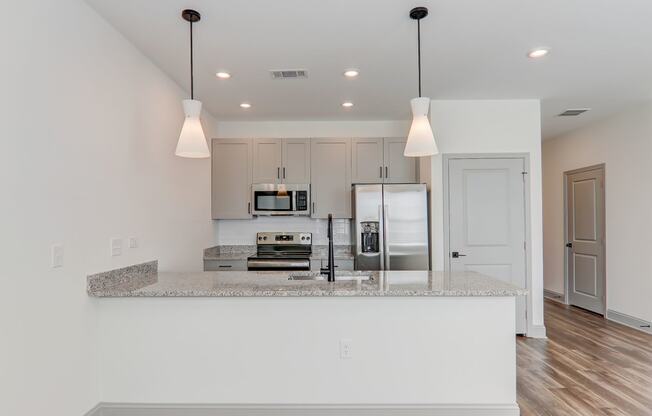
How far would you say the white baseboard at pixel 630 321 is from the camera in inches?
161

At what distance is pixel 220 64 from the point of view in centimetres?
301

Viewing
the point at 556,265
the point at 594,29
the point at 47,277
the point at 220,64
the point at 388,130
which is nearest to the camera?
the point at 47,277

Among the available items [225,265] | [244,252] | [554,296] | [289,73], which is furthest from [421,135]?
[554,296]

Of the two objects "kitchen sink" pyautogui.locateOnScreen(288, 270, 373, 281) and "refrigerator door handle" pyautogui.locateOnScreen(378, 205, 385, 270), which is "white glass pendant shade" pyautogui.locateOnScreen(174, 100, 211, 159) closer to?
"kitchen sink" pyautogui.locateOnScreen(288, 270, 373, 281)

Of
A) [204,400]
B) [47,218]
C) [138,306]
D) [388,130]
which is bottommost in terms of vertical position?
[204,400]

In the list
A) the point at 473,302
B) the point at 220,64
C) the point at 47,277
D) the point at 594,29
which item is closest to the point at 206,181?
the point at 220,64

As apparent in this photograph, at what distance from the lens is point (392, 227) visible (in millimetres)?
3924

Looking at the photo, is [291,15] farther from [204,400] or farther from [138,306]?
[204,400]

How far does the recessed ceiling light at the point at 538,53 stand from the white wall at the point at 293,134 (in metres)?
1.95

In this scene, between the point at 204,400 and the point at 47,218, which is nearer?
the point at 47,218

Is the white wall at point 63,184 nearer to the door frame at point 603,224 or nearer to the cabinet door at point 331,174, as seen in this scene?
the cabinet door at point 331,174

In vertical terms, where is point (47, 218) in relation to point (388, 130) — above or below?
below

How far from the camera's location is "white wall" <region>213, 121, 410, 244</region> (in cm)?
475

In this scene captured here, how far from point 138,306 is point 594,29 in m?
3.49
